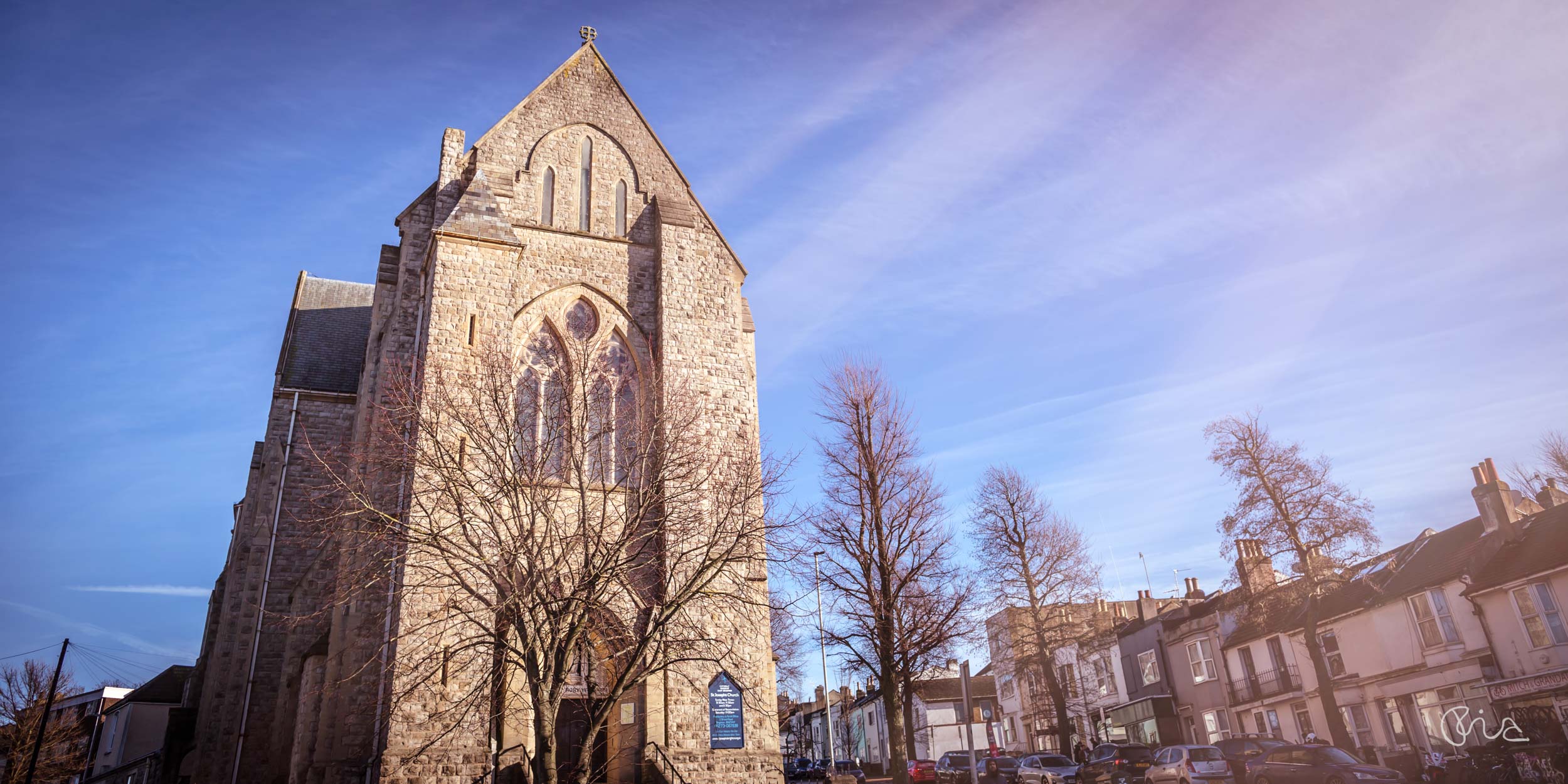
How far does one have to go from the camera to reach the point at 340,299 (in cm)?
3180

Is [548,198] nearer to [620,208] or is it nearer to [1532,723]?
[620,208]

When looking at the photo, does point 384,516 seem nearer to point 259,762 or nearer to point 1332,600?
point 259,762

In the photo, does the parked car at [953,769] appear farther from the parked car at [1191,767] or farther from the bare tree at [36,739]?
the bare tree at [36,739]

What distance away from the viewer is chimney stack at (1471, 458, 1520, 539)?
1040 inches

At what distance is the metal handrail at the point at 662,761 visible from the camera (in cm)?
1647

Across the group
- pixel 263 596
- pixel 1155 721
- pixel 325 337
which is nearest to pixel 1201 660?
pixel 1155 721

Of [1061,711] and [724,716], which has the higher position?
[724,716]

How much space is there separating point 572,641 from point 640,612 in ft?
15.6

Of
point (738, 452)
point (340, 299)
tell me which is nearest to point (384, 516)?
point (738, 452)

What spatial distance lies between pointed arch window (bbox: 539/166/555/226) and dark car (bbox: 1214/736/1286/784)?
20.7m

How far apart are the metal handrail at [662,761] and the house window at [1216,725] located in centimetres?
2918

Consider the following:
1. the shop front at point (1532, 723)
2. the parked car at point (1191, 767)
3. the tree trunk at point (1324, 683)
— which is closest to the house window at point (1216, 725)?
the shop front at point (1532, 723)

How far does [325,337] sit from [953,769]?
25318 millimetres

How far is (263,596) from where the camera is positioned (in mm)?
22469
